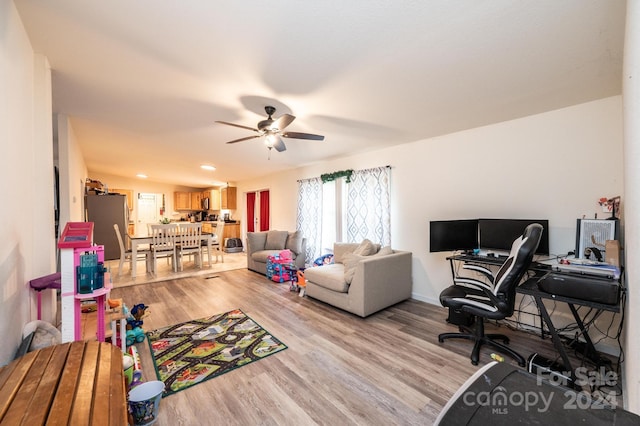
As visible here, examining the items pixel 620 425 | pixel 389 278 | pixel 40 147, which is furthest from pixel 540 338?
pixel 40 147

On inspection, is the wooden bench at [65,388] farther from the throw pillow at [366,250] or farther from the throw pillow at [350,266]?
the throw pillow at [366,250]

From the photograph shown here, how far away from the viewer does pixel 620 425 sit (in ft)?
2.02

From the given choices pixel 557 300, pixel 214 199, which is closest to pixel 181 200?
pixel 214 199

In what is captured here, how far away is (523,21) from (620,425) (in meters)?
1.86

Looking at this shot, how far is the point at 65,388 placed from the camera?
38.3 inches

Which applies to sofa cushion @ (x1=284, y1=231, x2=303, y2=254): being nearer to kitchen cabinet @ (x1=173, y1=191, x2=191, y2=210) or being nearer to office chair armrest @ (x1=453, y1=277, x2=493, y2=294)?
office chair armrest @ (x1=453, y1=277, x2=493, y2=294)

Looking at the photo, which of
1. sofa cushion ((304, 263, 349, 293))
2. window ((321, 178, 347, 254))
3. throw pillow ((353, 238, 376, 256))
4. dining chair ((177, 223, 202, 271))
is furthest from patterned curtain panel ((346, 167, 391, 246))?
dining chair ((177, 223, 202, 271))

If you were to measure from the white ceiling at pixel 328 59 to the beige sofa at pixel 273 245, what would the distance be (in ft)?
9.23

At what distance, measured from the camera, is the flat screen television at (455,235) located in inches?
117

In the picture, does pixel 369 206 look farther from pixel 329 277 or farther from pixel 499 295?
pixel 499 295

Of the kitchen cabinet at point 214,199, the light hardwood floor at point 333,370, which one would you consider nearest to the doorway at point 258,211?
the kitchen cabinet at point 214,199

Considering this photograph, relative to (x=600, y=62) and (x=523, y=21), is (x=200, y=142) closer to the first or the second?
(x=523, y=21)

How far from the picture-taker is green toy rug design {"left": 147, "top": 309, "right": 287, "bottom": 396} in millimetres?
1985

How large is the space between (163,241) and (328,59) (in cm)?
484
